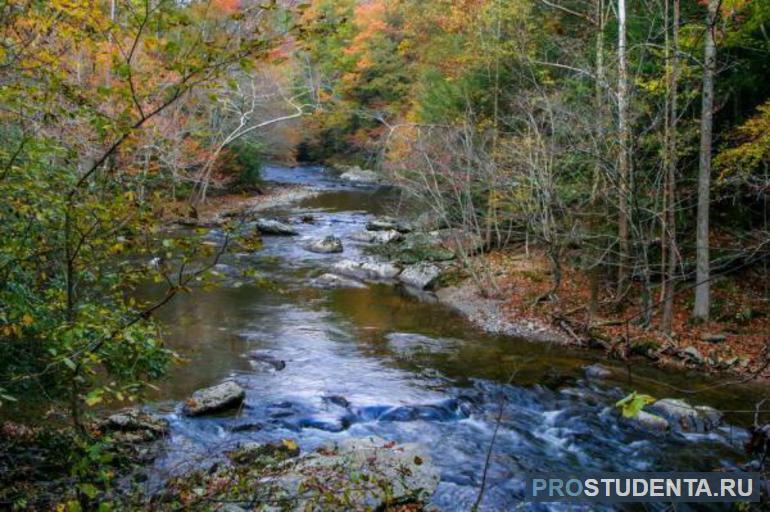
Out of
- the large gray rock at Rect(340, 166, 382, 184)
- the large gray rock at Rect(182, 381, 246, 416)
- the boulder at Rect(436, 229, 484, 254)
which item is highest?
the large gray rock at Rect(340, 166, 382, 184)

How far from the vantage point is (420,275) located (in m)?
17.5

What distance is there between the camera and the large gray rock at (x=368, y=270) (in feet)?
59.3

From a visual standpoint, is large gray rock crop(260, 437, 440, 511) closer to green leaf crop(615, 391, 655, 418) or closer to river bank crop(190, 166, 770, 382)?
green leaf crop(615, 391, 655, 418)

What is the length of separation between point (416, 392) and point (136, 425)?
4.21 m

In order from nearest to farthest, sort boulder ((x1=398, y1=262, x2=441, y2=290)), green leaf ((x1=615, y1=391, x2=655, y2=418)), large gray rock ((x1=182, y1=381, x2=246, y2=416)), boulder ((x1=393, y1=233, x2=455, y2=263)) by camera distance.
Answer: green leaf ((x1=615, y1=391, x2=655, y2=418)), large gray rock ((x1=182, y1=381, x2=246, y2=416)), boulder ((x1=398, y1=262, x2=441, y2=290)), boulder ((x1=393, y1=233, x2=455, y2=263))

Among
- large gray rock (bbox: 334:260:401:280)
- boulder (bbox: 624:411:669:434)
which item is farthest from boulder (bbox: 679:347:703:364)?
large gray rock (bbox: 334:260:401:280)

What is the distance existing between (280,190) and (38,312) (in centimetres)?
3151

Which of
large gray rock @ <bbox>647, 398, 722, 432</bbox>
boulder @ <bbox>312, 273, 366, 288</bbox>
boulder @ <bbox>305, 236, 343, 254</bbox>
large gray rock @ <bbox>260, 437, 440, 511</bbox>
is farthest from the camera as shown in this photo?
boulder @ <bbox>305, 236, 343, 254</bbox>

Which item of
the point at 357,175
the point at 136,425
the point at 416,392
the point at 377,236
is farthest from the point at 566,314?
the point at 357,175

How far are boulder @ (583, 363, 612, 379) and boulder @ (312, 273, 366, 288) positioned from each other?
7.38m

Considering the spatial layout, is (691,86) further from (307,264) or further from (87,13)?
(87,13)

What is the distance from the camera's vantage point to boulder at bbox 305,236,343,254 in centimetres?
2075

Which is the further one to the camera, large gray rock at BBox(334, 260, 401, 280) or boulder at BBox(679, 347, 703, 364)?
large gray rock at BBox(334, 260, 401, 280)

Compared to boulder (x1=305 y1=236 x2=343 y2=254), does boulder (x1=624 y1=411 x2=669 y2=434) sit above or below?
below
